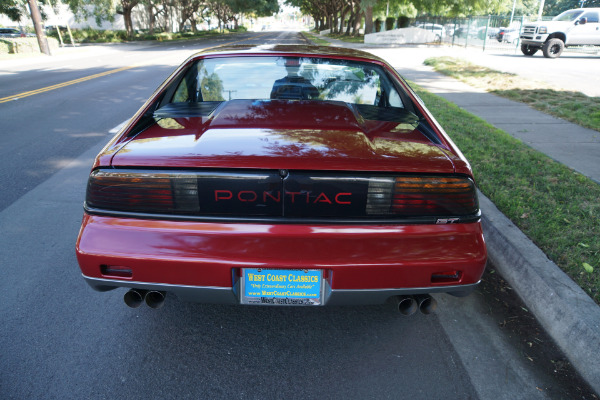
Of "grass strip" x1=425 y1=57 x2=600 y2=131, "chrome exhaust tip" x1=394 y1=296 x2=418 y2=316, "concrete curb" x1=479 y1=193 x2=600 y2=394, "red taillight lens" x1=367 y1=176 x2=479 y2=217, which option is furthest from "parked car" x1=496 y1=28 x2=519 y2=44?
"chrome exhaust tip" x1=394 y1=296 x2=418 y2=316

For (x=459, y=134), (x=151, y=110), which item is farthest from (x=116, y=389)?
(x=459, y=134)

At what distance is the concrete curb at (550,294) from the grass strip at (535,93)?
4.86m

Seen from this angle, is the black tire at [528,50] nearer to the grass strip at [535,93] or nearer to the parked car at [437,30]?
the grass strip at [535,93]

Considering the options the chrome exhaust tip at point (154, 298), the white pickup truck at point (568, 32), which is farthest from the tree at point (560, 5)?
the chrome exhaust tip at point (154, 298)

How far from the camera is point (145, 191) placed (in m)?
2.00

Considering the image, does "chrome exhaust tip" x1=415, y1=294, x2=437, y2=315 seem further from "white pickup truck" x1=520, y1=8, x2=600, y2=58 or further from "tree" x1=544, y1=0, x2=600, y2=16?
"tree" x1=544, y1=0, x2=600, y2=16

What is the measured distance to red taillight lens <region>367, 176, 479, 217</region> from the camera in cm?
197

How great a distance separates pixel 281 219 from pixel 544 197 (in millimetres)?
3071

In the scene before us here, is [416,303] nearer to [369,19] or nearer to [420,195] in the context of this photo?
[420,195]

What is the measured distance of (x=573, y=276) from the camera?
2.77 metres

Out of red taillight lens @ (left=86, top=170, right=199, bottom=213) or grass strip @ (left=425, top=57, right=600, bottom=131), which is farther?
grass strip @ (left=425, top=57, right=600, bottom=131)

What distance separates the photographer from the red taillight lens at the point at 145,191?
1.97 meters

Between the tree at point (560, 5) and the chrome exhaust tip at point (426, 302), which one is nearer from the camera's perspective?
the chrome exhaust tip at point (426, 302)

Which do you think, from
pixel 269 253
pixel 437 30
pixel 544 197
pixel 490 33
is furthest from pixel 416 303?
pixel 437 30
